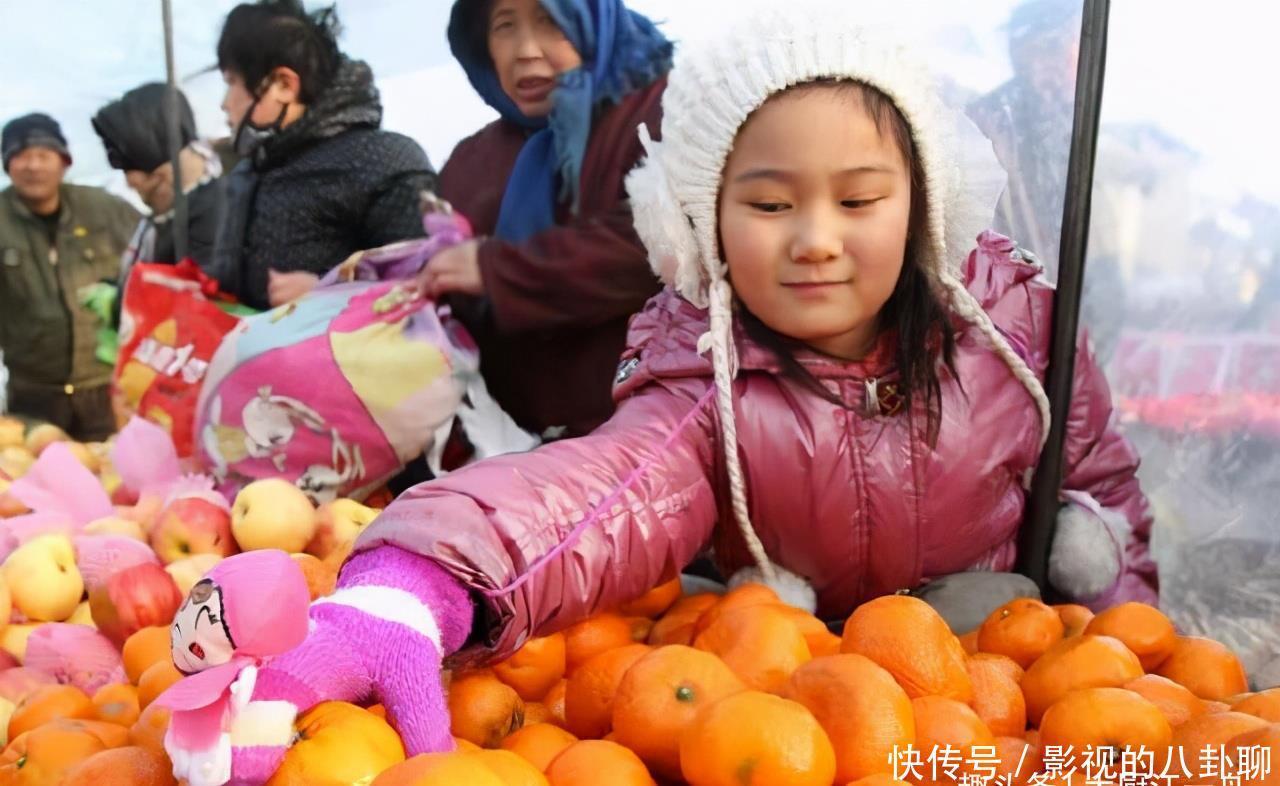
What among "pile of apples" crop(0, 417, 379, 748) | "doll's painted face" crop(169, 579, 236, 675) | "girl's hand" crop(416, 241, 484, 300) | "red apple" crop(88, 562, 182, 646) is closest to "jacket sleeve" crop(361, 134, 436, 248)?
"girl's hand" crop(416, 241, 484, 300)

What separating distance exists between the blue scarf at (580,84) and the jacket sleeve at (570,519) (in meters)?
0.65

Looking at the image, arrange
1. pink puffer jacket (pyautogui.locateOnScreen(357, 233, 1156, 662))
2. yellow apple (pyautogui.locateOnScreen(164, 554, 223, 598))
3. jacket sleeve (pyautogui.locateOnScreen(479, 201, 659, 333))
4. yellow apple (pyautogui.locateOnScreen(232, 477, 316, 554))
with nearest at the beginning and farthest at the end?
pink puffer jacket (pyautogui.locateOnScreen(357, 233, 1156, 662)) < yellow apple (pyautogui.locateOnScreen(164, 554, 223, 598)) < yellow apple (pyautogui.locateOnScreen(232, 477, 316, 554)) < jacket sleeve (pyautogui.locateOnScreen(479, 201, 659, 333))

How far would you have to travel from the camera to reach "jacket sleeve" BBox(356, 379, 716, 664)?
3.45 feet

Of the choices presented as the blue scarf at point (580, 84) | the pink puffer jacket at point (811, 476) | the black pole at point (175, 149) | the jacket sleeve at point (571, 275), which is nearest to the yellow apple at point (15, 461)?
the black pole at point (175, 149)

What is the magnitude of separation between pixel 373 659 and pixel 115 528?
1235 millimetres

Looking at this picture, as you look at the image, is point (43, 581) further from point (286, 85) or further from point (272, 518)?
point (286, 85)

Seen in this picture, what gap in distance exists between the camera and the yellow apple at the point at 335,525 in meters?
1.85

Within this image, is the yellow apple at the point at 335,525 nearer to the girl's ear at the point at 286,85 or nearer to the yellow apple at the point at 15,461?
the girl's ear at the point at 286,85

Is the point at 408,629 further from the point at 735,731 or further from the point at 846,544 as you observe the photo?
the point at 846,544

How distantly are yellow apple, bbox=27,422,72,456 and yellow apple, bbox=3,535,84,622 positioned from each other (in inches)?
46.7

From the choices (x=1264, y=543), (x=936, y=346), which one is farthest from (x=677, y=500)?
(x=1264, y=543)

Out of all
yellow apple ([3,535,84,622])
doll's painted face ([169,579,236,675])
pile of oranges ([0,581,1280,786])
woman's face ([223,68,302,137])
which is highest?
woman's face ([223,68,302,137])

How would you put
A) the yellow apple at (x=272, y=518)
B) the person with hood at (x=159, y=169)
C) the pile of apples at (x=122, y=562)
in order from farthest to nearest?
the person with hood at (x=159, y=169), the yellow apple at (x=272, y=518), the pile of apples at (x=122, y=562)

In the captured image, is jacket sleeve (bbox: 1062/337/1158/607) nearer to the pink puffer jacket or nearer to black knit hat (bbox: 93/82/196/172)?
the pink puffer jacket
